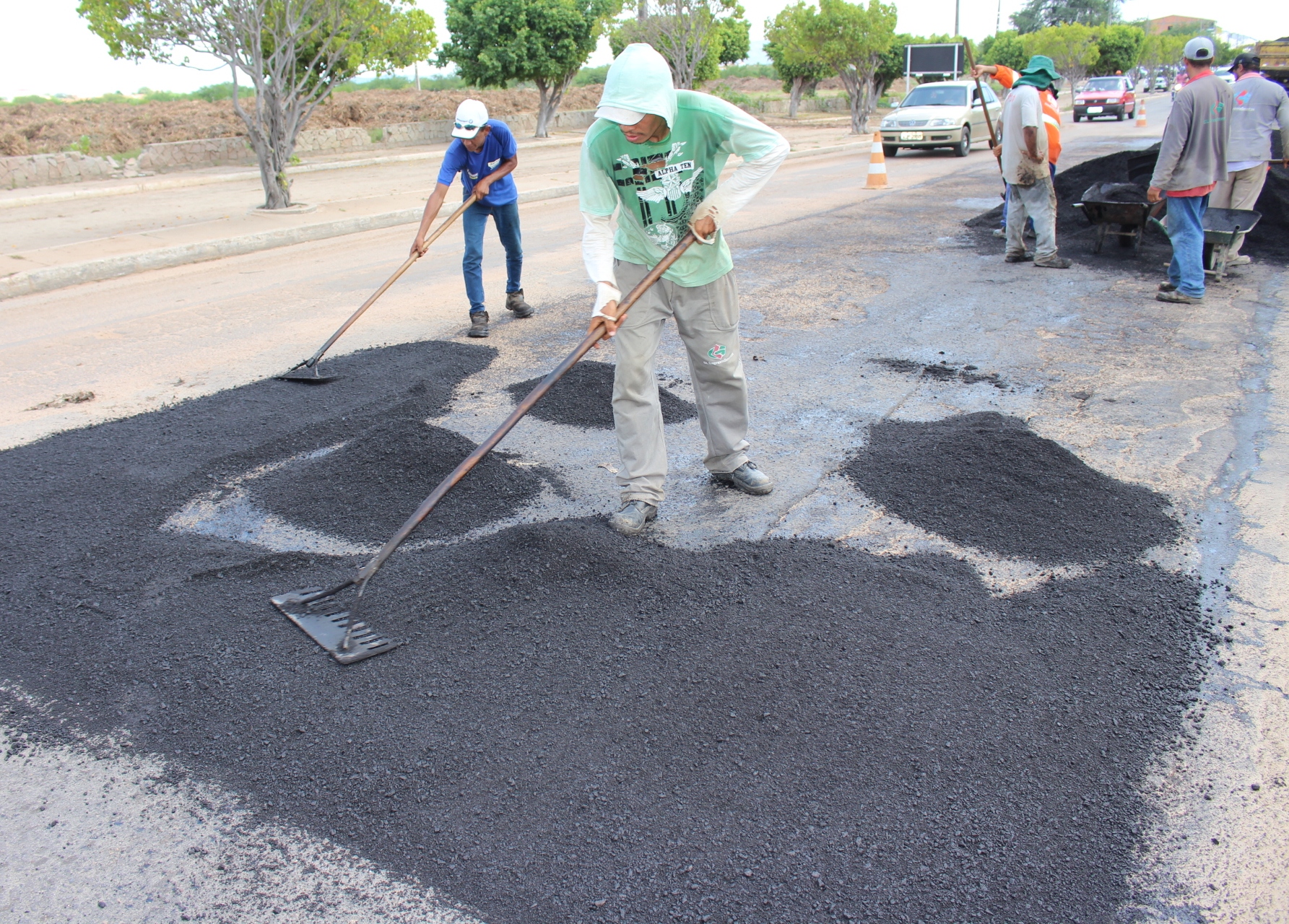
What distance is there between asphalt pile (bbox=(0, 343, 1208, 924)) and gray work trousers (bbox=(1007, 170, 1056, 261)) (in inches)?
206

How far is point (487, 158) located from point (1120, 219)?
19.1 ft

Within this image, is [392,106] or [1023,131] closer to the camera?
[1023,131]

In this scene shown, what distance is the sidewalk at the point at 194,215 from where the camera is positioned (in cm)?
992

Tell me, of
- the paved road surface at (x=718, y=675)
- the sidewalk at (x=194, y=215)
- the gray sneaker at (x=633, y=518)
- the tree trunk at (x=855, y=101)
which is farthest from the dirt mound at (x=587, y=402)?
the tree trunk at (x=855, y=101)

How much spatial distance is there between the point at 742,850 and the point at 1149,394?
4142 millimetres

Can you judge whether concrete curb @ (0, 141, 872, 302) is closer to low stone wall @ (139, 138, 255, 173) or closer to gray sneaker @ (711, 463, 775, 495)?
gray sneaker @ (711, 463, 775, 495)

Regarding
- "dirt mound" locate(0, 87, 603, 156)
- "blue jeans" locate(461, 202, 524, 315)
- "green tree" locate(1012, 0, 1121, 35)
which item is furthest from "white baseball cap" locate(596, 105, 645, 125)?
"green tree" locate(1012, 0, 1121, 35)

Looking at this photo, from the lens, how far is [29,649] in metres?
2.81

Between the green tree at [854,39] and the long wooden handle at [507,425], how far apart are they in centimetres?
2767

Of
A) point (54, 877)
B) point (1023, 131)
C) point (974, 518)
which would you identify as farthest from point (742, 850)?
point (1023, 131)

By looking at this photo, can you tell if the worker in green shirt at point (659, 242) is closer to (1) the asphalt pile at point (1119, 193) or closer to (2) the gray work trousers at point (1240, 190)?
(2) the gray work trousers at point (1240, 190)

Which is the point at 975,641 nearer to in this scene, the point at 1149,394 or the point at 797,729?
the point at 797,729

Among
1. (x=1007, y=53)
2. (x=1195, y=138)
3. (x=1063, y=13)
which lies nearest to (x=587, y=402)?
(x=1195, y=138)

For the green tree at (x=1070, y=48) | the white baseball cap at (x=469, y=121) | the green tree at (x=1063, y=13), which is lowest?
the white baseball cap at (x=469, y=121)
